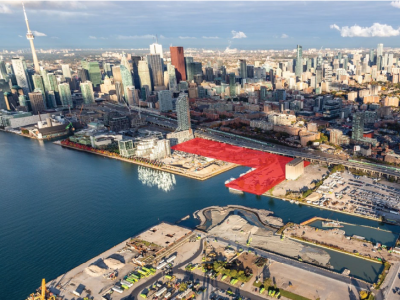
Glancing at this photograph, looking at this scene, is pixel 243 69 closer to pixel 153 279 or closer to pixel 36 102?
pixel 36 102

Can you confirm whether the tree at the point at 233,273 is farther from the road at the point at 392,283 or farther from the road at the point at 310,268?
the road at the point at 392,283

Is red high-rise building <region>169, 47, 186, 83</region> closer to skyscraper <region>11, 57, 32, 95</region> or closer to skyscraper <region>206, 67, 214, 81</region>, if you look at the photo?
skyscraper <region>206, 67, 214, 81</region>

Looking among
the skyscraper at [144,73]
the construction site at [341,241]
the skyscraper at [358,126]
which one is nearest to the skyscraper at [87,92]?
the skyscraper at [144,73]

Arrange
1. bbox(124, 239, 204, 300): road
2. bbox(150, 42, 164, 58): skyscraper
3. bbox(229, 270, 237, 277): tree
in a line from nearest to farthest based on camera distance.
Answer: bbox(124, 239, 204, 300): road
bbox(229, 270, 237, 277): tree
bbox(150, 42, 164, 58): skyscraper

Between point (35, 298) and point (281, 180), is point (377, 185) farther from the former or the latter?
point (35, 298)

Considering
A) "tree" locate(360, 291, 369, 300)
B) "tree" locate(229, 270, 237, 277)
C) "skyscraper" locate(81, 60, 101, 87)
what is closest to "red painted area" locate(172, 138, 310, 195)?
"tree" locate(229, 270, 237, 277)
